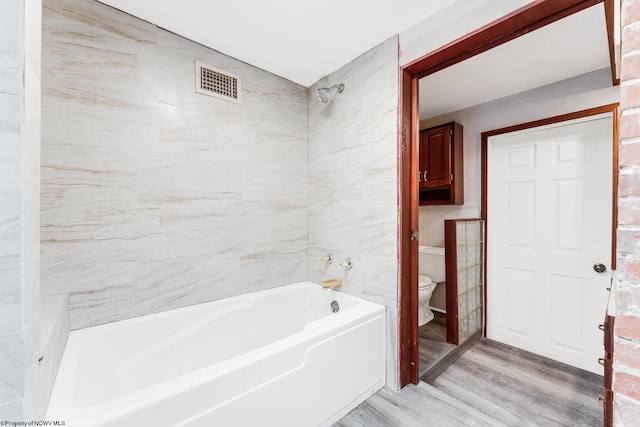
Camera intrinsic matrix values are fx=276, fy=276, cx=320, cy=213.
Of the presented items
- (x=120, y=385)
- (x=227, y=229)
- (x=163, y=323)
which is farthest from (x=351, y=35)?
(x=120, y=385)

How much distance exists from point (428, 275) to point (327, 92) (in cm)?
219

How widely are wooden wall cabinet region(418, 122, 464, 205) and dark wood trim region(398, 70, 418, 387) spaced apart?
880mm

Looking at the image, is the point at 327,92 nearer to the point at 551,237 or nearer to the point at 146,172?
the point at 146,172

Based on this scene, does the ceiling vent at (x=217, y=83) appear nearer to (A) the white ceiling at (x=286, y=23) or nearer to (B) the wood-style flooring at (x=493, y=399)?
(A) the white ceiling at (x=286, y=23)

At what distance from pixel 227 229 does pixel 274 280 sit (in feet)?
1.95

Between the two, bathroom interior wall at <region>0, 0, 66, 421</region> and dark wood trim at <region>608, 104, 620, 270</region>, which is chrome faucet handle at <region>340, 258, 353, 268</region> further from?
dark wood trim at <region>608, 104, 620, 270</region>

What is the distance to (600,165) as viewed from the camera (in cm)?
202

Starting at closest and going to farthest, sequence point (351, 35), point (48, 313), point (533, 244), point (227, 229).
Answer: point (48, 313) → point (351, 35) → point (227, 229) → point (533, 244)

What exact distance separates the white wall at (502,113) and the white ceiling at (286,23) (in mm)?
1410

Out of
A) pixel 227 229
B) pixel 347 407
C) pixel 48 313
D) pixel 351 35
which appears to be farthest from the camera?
pixel 227 229

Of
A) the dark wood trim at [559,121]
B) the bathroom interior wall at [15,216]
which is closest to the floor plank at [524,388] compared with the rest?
the dark wood trim at [559,121]

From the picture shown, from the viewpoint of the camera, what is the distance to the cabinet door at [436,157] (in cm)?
278

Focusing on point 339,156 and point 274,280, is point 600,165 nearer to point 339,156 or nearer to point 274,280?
point 339,156

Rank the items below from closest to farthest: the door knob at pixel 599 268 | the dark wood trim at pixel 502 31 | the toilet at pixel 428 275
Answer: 1. the dark wood trim at pixel 502 31
2. the door knob at pixel 599 268
3. the toilet at pixel 428 275
